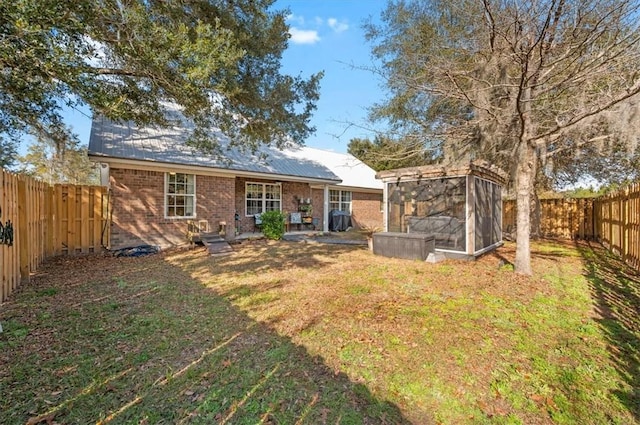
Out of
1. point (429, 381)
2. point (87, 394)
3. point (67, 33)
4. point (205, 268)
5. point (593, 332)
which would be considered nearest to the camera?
point (87, 394)

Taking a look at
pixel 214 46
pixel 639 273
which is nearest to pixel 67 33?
pixel 214 46

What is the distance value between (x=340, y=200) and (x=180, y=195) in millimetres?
8995

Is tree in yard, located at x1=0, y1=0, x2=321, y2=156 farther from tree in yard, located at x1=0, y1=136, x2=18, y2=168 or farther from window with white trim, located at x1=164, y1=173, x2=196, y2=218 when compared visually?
tree in yard, located at x1=0, y1=136, x2=18, y2=168

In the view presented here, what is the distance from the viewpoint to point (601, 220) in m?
11.3

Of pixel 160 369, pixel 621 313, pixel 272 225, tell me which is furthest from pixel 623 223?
pixel 160 369

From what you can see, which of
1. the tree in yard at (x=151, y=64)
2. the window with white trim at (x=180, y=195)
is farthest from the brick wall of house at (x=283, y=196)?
the tree in yard at (x=151, y=64)

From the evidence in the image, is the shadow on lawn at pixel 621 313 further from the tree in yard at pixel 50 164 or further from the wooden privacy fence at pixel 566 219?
the tree in yard at pixel 50 164

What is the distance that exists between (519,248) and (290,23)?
764 centimetres

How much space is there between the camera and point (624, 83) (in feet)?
17.5

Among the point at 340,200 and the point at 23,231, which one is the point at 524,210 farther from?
the point at 340,200

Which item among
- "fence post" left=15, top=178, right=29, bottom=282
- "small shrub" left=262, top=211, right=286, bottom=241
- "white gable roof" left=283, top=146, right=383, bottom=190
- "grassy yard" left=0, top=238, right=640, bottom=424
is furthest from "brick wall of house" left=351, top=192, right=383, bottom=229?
"fence post" left=15, top=178, right=29, bottom=282

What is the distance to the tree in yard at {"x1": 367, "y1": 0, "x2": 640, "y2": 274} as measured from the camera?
4.24 metres

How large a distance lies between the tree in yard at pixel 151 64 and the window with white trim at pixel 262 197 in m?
4.40

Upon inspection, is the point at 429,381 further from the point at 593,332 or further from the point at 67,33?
the point at 67,33
